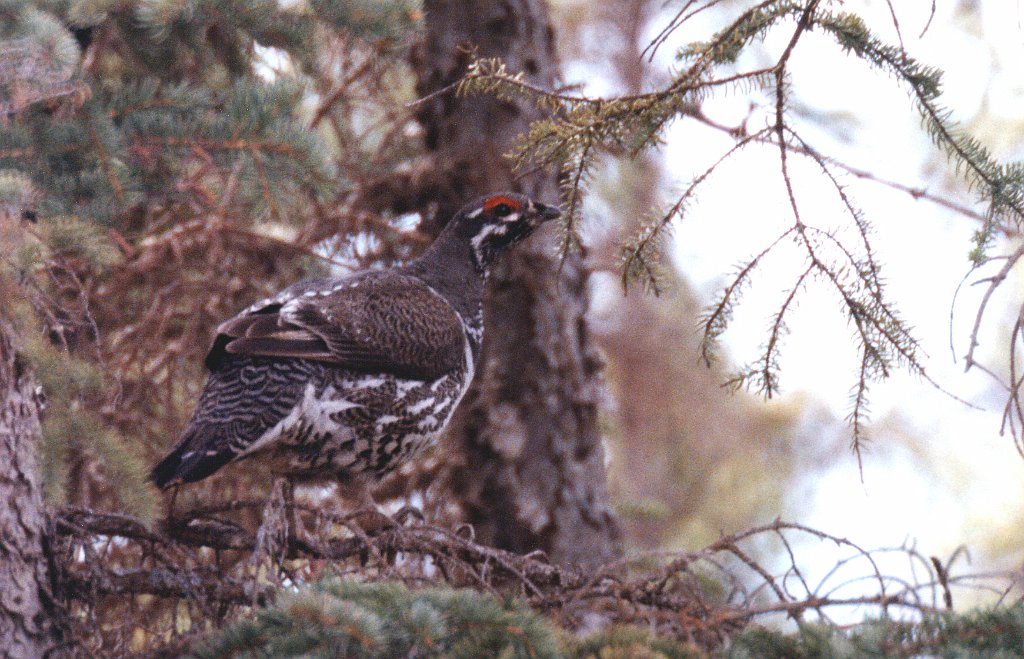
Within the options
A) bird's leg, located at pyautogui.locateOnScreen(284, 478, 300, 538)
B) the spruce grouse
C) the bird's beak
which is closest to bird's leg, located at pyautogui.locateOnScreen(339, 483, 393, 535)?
the spruce grouse

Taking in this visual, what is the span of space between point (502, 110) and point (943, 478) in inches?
263

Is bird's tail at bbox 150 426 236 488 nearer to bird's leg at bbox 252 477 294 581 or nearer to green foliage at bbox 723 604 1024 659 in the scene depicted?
bird's leg at bbox 252 477 294 581

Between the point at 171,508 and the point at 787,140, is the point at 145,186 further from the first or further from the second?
the point at 787,140

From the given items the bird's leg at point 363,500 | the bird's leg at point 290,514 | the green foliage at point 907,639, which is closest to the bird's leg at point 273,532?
the bird's leg at point 290,514

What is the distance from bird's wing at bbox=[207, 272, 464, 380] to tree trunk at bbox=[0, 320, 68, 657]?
84cm

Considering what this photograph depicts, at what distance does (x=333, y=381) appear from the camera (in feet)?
13.9

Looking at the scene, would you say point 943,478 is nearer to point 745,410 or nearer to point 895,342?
point 745,410

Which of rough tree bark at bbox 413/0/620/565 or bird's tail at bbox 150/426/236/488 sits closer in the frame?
bird's tail at bbox 150/426/236/488

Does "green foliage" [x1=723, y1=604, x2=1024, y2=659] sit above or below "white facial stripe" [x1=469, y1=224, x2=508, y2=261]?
below

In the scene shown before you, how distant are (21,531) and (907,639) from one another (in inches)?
97.6

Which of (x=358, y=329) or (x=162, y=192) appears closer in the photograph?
(x=358, y=329)

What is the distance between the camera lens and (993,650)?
2436mm

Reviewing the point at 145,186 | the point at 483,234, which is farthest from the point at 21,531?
the point at 483,234

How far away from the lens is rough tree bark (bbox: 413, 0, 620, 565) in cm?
567
